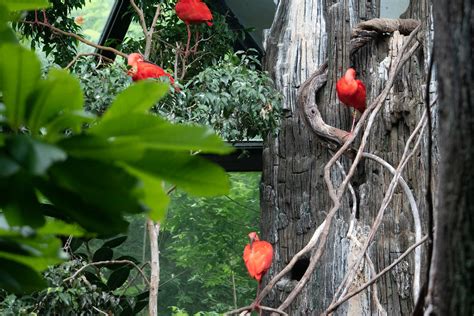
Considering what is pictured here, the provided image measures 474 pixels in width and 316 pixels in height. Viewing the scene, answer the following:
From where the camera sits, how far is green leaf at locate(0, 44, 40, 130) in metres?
0.29

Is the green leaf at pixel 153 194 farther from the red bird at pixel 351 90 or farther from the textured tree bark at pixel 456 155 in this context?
the red bird at pixel 351 90

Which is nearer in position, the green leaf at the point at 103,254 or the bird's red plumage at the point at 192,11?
the bird's red plumage at the point at 192,11

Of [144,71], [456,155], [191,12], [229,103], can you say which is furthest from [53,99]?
[191,12]

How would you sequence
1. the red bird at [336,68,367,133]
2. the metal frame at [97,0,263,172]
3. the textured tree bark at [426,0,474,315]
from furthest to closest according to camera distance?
1. the metal frame at [97,0,263,172]
2. the red bird at [336,68,367,133]
3. the textured tree bark at [426,0,474,315]

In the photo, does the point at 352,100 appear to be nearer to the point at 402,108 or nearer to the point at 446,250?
the point at 402,108

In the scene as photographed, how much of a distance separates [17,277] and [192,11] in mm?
3725

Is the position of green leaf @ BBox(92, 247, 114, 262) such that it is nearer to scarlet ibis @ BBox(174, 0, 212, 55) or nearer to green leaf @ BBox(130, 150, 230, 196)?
scarlet ibis @ BBox(174, 0, 212, 55)

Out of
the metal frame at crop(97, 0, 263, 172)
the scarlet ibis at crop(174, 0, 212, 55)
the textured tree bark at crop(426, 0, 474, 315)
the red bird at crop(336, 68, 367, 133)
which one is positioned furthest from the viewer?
the metal frame at crop(97, 0, 263, 172)

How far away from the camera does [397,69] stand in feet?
11.0

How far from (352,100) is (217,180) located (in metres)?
3.50

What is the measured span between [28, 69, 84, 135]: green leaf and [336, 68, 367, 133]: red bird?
347 cm

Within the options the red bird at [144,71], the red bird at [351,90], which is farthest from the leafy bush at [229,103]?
the red bird at [351,90]

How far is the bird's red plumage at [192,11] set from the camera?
3965 millimetres

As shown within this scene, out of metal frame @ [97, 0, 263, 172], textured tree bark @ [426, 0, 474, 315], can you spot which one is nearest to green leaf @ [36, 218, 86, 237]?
textured tree bark @ [426, 0, 474, 315]
